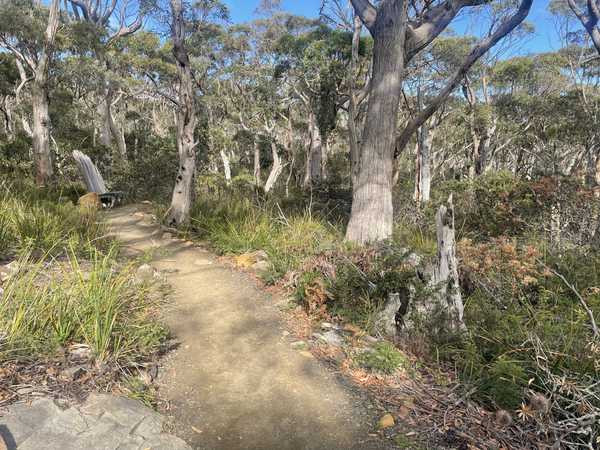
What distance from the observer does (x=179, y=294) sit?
4.44 metres

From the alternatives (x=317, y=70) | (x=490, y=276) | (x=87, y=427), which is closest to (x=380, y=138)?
(x=490, y=276)

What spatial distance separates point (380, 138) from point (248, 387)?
3.98m

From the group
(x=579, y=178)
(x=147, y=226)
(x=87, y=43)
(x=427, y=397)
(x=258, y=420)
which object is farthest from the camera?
(x=87, y=43)

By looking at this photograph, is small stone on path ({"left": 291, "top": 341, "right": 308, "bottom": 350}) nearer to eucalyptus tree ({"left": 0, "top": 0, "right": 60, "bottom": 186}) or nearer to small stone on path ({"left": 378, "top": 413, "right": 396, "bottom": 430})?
small stone on path ({"left": 378, "top": 413, "right": 396, "bottom": 430})

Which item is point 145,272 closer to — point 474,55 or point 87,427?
point 87,427

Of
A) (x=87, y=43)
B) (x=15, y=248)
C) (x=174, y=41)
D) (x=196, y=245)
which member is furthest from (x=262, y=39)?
(x=15, y=248)

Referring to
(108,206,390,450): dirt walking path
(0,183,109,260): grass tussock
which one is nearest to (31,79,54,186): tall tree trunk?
(0,183,109,260): grass tussock

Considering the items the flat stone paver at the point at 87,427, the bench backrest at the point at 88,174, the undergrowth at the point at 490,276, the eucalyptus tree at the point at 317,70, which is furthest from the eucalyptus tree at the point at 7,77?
the flat stone paver at the point at 87,427

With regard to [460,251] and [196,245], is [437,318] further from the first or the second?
[196,245]

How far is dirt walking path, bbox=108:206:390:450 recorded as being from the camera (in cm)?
242

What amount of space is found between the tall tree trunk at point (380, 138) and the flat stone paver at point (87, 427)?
3.78 meters

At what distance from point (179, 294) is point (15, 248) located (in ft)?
6.29

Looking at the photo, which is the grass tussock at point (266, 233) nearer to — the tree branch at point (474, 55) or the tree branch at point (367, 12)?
the tree branch at point (474, 55)

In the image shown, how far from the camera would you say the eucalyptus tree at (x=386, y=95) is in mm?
5516
